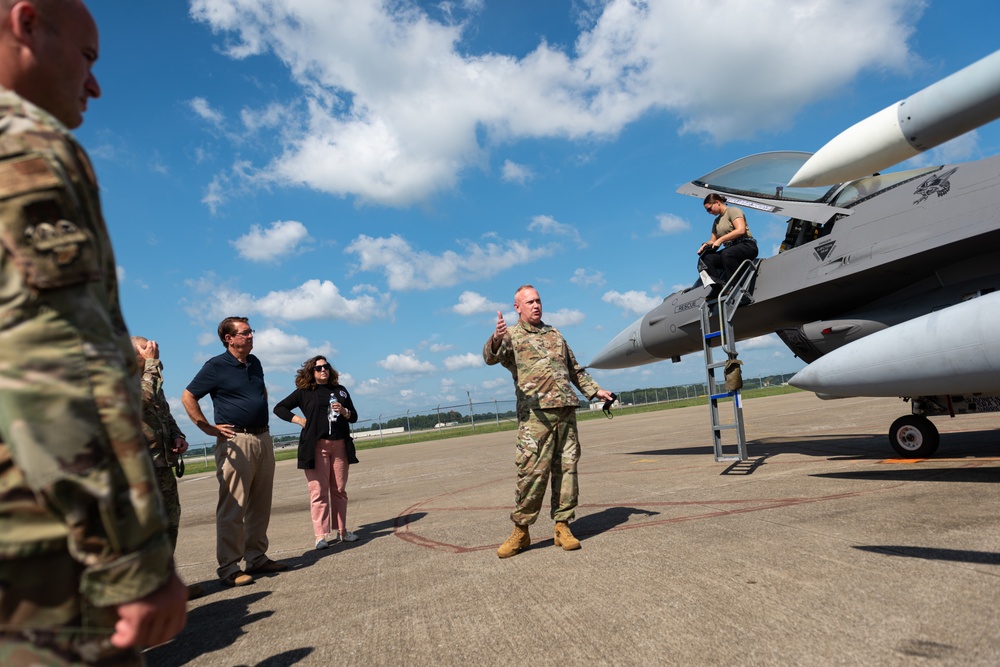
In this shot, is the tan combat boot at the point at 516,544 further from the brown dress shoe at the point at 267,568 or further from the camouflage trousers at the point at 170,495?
the camouflage trousers at the point at 170,495

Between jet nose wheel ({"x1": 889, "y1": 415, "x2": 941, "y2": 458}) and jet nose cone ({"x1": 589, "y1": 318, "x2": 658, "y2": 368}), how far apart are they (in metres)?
4.34

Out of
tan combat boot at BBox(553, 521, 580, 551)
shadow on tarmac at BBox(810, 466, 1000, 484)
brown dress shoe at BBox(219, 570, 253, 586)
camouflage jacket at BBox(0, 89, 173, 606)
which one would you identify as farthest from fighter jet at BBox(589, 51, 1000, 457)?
brown dress shoe at BBox(219, 570, 253, 586)

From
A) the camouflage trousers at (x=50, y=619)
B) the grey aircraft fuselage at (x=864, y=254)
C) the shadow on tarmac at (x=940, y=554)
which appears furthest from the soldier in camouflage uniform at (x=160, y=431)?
the grey aircraft fuselage at (x=864, y=254)

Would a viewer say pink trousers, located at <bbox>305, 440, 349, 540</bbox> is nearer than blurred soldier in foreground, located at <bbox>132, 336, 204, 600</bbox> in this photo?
No

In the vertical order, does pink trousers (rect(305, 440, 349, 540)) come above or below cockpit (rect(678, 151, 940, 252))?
below

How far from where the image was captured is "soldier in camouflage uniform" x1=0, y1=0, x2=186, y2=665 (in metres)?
0.99

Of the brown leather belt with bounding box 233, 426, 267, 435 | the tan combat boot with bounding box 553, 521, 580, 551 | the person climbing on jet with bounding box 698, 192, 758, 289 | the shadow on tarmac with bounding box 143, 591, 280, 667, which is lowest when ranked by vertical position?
the shadow on tarmac with bounding box 143, 591, 280, 667

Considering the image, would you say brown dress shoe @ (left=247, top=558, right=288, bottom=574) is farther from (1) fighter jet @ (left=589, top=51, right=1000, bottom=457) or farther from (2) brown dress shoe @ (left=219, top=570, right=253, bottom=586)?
(1) fighter jet @ (left=589, top=51, right=1000, bottom=457)

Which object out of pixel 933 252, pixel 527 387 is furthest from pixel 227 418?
pixel 933 252

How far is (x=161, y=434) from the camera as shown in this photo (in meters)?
4.31

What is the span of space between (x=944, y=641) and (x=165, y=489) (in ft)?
14.9

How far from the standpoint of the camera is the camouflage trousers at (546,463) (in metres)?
4.41

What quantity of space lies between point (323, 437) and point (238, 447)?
1124 mm

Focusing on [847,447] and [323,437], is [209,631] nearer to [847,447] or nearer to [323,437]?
[323,437]
